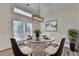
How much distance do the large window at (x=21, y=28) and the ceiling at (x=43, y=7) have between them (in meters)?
0.26

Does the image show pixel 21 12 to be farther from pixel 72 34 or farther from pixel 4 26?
pixel 72 34

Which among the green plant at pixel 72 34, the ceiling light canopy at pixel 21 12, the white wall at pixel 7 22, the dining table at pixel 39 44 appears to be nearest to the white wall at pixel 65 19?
the green plant at pixel 72 34

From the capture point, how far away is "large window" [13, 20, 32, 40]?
2137 millimetres

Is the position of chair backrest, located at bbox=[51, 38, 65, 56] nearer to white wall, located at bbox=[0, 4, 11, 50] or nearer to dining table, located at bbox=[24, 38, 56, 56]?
dining table, located at bbox=[24, 38, 56, 56]

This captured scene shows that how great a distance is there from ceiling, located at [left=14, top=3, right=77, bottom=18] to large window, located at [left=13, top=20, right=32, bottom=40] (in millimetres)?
265

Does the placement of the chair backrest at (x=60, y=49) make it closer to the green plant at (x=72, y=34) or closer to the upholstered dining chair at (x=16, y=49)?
the green plant at (x=72, y=34)

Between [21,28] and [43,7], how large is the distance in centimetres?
56

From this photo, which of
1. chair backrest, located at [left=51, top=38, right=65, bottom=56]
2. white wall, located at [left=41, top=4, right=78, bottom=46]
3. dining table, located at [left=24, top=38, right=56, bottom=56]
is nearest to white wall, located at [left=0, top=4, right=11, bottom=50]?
dining table, located at [left=24, top=38, right=56, bottom=56]

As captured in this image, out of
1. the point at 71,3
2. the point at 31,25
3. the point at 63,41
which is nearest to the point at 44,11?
the point at 31,25

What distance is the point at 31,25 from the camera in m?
2.15

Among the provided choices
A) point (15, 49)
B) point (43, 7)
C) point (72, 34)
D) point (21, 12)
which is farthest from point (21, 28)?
point (72, 34)

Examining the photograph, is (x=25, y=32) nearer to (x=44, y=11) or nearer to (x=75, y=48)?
(x=44, y=11)

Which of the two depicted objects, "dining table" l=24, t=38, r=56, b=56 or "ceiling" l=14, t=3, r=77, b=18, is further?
"dining table" l=24, t=38, r=56, b=56

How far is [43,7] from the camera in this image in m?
2.12
